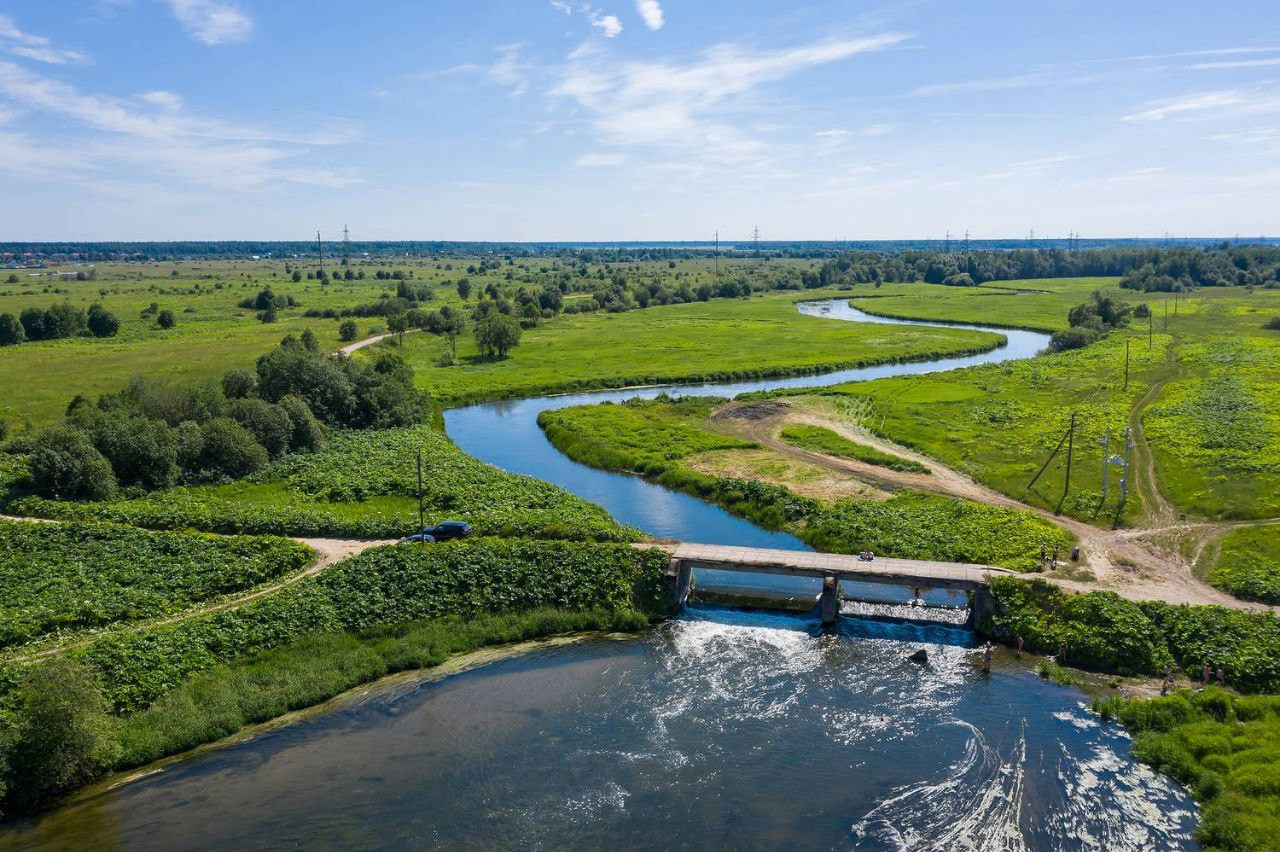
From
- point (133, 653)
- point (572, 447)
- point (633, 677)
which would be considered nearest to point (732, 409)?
point (572, 447)

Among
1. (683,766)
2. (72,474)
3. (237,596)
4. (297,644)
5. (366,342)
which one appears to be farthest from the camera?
(366,342)

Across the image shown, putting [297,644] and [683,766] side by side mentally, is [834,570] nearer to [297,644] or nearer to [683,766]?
[683,766]

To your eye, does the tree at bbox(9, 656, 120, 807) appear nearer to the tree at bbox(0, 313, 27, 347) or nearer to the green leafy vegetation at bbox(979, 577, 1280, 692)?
the green leafy vegetation at bbox(979, 577, 1280, 692)

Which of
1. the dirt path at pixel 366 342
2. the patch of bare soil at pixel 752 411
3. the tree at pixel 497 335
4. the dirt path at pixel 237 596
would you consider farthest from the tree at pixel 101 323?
the patch of bare soil at pixel 752 411

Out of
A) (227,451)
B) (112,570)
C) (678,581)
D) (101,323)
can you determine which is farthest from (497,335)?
(678,581)

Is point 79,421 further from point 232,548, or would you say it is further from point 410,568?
point 410,568

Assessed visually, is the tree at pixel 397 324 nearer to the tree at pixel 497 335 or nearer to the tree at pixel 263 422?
the tree at pixel 497 335
